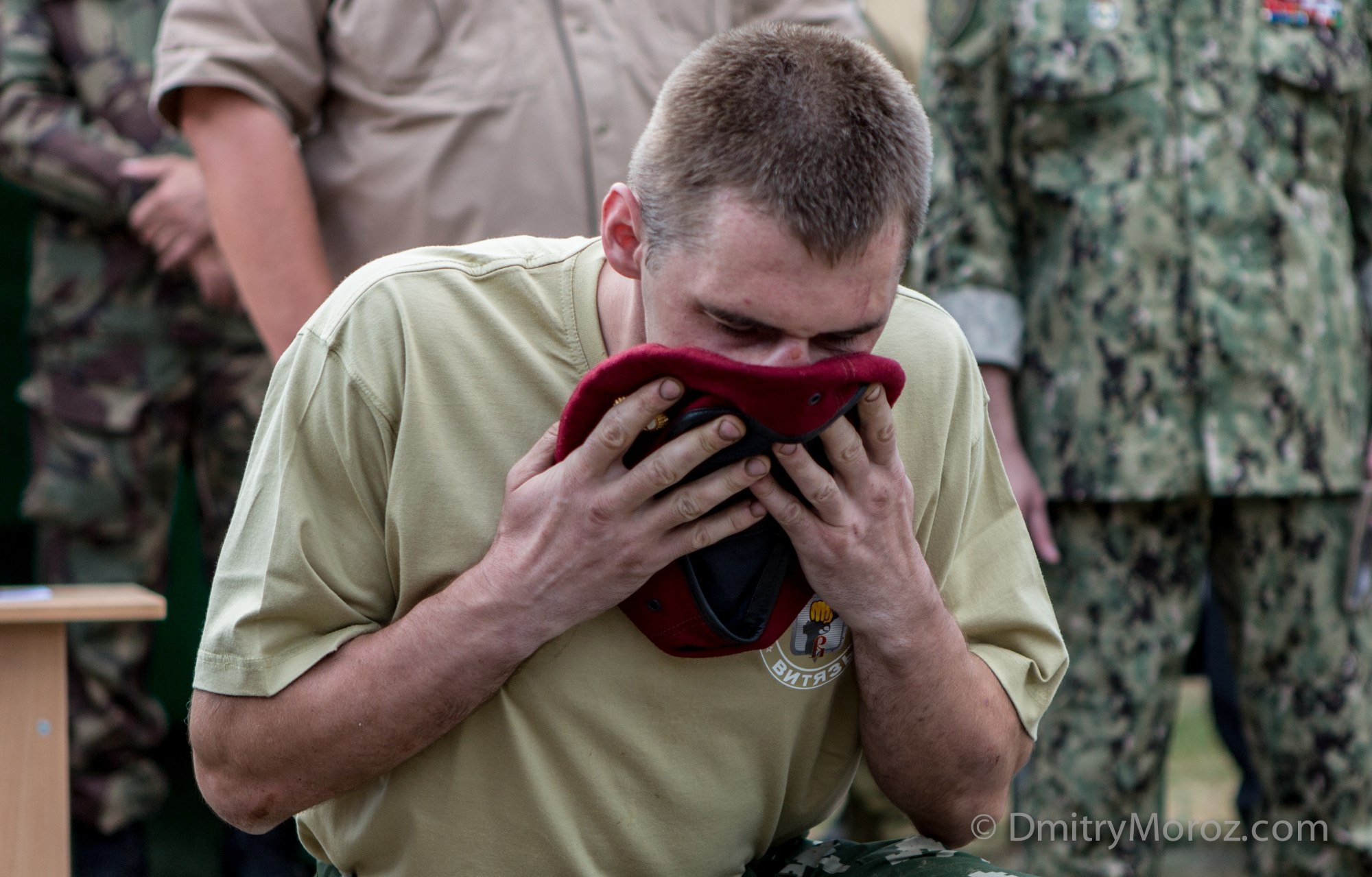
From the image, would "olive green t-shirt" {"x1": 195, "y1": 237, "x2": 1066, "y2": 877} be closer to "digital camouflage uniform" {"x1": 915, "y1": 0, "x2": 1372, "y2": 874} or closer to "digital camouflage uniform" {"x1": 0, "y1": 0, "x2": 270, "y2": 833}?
"digital camouflage uniform" {"x1": 915, "y1": 0, "x2": 1372, "y2": 874}

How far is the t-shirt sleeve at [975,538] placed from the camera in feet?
5.42

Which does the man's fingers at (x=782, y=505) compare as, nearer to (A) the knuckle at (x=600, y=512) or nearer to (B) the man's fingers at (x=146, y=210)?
(A) the knuckle at (x=600, y=512)

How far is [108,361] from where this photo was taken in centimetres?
289

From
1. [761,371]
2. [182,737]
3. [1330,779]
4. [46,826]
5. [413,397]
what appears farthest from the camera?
[182,737]

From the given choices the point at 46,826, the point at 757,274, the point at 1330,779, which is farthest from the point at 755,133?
the point at 1330,779

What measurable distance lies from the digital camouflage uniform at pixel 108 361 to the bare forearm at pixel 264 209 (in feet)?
2.07

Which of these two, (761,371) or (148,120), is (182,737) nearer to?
(148,120)

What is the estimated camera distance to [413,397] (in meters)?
1.47

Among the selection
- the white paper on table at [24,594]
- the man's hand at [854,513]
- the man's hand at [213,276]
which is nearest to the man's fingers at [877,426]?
the man's hand at [854,513]

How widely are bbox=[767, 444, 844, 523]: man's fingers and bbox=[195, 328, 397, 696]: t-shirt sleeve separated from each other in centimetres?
42

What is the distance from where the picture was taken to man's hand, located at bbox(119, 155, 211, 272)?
9.10 ft

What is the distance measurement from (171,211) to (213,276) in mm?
143

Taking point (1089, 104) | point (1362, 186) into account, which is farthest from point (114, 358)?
point (1362, 186)

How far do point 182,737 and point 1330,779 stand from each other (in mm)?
2588
